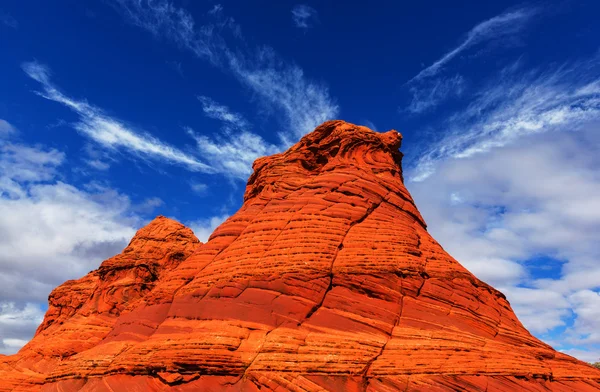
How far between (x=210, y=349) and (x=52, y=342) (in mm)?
31584

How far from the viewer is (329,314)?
2127 centimetres

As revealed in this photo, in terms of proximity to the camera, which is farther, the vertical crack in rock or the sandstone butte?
the vertical crack in rock

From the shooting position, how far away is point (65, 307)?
201 feet

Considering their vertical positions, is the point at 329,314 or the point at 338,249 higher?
the point at 338,249

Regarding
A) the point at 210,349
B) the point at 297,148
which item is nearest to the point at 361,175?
the point at 297,148

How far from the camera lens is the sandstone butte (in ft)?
60.2

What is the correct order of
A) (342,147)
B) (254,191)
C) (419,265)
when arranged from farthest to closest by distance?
(254,191)
(342,147)
(419,265)

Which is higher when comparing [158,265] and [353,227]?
[158,265]

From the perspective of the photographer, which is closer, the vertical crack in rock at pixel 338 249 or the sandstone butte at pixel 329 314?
the sandstone butte at pixel 329 314

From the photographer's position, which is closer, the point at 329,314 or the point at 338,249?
the point at 329,314

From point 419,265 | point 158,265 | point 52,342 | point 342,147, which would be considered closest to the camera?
point 419,265

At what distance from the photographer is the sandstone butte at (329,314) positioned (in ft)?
60.2

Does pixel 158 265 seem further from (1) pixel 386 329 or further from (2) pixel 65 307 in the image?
A: (1) pixel 386 329

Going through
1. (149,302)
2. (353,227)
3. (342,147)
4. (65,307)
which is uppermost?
(342,147)
